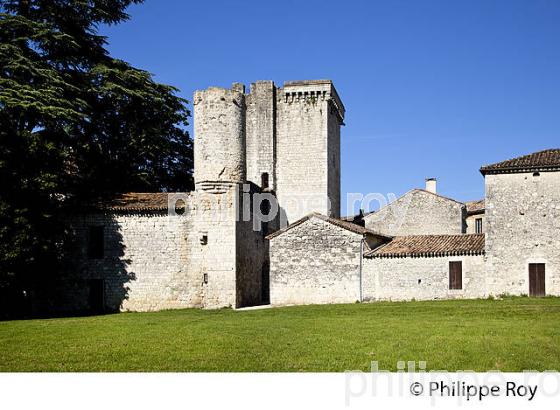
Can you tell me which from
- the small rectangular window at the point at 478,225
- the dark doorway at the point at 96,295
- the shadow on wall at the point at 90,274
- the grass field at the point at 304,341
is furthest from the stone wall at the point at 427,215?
the dark doorway at the point at 96,295

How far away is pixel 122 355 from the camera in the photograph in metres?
14.2

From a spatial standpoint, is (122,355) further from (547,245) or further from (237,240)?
(547,245)

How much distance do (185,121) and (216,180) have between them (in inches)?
410

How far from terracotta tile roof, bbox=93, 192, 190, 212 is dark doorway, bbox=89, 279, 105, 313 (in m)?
3.28

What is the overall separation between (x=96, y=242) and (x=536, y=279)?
18.6 meters

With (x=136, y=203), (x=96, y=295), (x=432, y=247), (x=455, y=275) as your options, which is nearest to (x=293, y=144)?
(x=136, y=203)

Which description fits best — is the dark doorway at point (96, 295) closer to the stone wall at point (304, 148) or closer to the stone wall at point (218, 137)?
the stone wall at point (218, 137)

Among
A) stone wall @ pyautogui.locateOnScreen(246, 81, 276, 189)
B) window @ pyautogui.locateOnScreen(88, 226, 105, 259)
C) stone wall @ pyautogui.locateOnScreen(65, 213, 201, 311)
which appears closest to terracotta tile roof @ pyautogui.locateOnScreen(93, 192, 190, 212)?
stone wall @ pyautogui.locateOnScreen(65, 213, 201, 311)

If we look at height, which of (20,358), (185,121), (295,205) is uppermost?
(185,121)

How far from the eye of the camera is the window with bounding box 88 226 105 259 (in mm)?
30078

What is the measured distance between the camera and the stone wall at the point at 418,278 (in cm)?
2823

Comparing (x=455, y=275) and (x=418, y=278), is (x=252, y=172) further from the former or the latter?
(x=455, y=275)

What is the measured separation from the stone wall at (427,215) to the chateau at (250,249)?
8357mm
